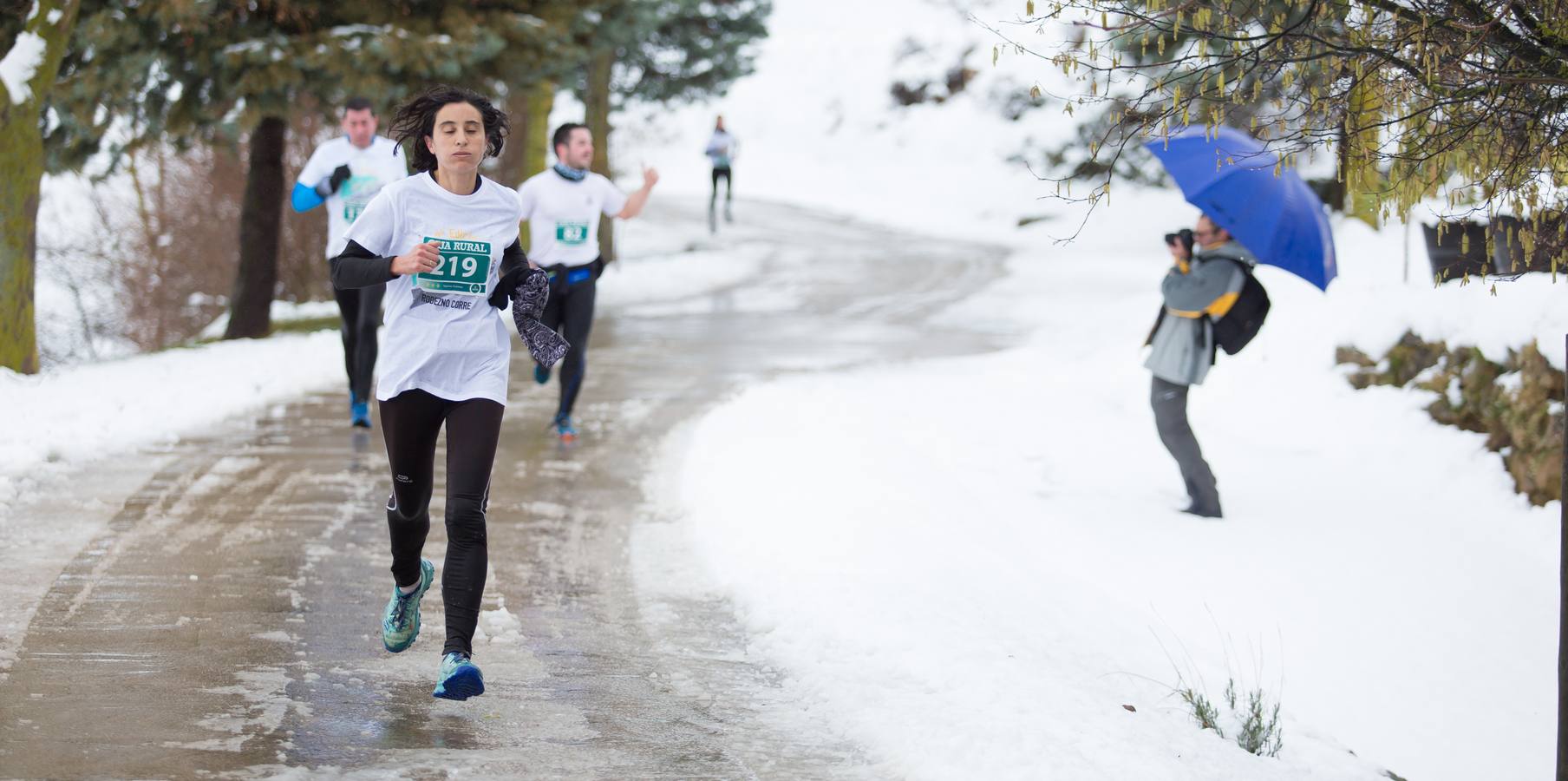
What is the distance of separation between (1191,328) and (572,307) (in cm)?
356

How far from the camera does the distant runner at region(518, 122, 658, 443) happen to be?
8.55 meters

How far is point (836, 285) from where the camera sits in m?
21.1

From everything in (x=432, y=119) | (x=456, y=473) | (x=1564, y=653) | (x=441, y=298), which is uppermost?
(x=432, y=119)

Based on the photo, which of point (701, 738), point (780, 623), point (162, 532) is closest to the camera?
point (701, 738)

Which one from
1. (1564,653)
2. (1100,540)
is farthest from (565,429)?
(1564,653)

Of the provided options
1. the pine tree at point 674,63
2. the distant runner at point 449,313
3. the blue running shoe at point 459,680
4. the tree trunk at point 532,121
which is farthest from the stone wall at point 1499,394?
the pine tree at point 674,63

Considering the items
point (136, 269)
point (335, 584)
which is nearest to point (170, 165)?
point (136, 269)

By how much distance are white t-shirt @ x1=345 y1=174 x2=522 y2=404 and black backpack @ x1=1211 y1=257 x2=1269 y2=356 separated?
13.8 feet

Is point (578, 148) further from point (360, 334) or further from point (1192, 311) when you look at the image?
point (1192, 311)

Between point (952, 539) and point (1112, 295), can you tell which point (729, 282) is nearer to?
point (1112, 295)

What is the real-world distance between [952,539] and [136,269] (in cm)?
2048

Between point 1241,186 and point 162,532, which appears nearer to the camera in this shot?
point 162,532

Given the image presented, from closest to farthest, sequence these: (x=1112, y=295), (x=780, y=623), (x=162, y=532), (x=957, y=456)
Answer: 1. (x=780, y=623)
2. (x=162, y=532)
3. (x=957, y=456)
4. (x=1112, y=295)

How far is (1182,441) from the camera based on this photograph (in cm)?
773
